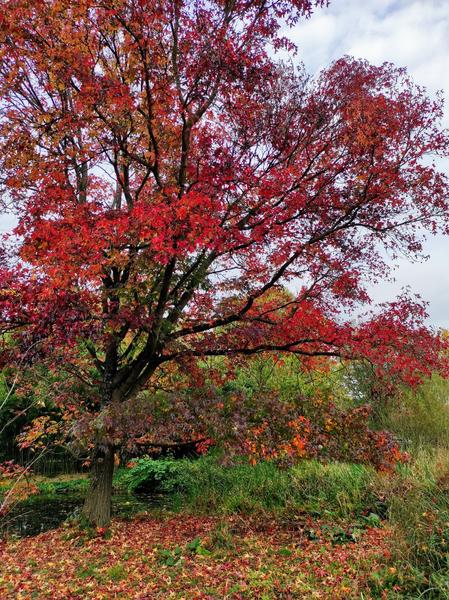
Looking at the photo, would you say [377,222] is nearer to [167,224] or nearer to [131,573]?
[167,224]

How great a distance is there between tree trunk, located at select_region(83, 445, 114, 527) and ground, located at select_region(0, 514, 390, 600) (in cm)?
27

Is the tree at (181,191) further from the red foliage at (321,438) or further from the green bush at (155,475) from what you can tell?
the green bush at (155,475)

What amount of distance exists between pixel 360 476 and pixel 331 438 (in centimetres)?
171

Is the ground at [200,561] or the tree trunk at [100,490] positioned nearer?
the ground at [200,561]

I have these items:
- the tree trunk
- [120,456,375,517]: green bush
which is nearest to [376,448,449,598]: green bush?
[120,456,375,517]: green bush

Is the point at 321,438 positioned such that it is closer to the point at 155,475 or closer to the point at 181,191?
the point at 181,191

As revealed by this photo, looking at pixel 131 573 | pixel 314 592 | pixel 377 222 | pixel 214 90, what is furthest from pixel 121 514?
pixel 214 90

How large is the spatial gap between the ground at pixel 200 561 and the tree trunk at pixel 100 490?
27cm

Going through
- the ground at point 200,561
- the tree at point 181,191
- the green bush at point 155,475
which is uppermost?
the tree at point 181,191

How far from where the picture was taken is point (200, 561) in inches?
238

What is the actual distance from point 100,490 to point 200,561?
2.46 meters

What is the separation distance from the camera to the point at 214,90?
6211 mm

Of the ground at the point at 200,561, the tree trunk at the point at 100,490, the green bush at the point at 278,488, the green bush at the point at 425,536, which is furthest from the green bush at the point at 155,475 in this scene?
the green bush at the point at 425,536

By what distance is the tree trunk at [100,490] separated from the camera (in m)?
7.63
